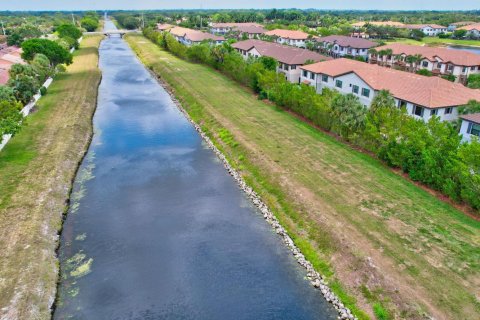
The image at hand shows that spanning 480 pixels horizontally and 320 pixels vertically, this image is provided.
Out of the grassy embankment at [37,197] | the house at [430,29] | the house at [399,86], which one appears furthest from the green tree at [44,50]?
the house at [430,29]

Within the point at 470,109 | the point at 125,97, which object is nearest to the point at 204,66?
the point at 125,97

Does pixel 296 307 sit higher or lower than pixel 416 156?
lower

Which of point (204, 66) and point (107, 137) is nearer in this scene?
point (107, 137)

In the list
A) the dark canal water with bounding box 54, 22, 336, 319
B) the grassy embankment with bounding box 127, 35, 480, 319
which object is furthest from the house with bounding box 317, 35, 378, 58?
the dark canal water with bounding box 54, 22, 336, 319

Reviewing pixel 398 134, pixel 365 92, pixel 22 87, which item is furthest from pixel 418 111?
pixel 22 87

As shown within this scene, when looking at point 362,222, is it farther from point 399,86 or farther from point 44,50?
point 44,50

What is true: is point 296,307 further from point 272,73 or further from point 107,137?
point 272,73

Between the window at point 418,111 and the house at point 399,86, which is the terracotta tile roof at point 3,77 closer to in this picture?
the house at point 399,86

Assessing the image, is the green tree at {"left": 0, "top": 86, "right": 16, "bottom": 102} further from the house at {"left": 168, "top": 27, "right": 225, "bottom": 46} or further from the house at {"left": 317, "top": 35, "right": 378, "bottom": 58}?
the house at {"left": 317, "top": 35, "right": 378, "bottom": 58}
